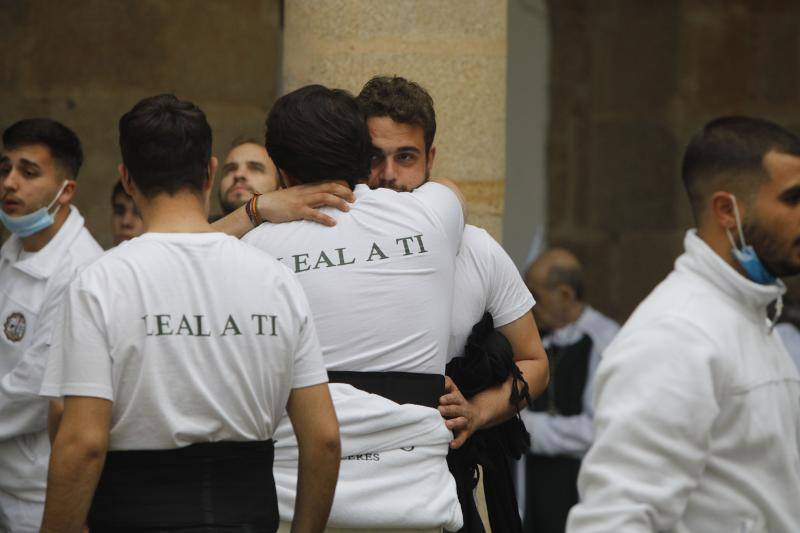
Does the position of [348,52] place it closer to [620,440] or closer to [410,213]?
[410,213]

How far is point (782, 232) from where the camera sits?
132 inches

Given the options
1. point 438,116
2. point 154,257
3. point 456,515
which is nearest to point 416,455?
point 456,515

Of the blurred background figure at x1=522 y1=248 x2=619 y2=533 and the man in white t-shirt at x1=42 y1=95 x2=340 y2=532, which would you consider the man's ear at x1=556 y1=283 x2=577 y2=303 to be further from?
the man in white t-shirt at x1=42 y1=95 x2=340 y2=532

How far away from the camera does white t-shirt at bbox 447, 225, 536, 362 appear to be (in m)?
4.36

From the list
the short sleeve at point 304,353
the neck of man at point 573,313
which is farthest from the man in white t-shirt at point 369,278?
the neck of man at point 573,313

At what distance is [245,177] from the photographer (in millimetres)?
6199

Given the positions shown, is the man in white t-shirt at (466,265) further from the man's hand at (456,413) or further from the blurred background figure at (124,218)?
the blurred background figure at (124,218)

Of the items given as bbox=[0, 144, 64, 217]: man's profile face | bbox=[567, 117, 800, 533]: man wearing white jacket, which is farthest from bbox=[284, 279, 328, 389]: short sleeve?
bbox=[0, 144, 64, 217]: man's profile face

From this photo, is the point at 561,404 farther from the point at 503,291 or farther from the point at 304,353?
the point at 304,353

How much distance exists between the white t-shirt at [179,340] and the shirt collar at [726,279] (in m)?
0.88

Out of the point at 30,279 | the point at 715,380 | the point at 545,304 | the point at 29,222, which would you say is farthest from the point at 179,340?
the point at 545,304

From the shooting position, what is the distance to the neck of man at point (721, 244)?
3367 millimetres

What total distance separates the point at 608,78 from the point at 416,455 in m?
5.87

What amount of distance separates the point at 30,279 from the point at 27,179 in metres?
0.46
